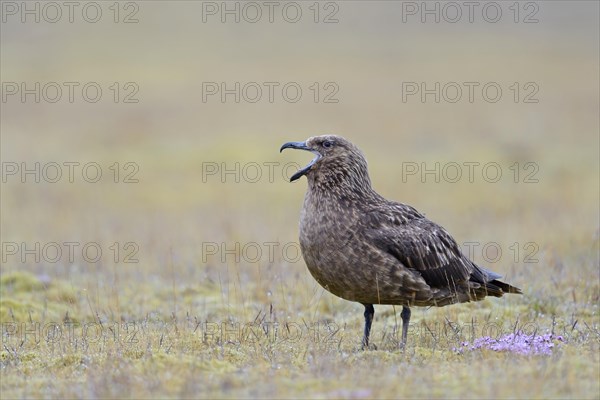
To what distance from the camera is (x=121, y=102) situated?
38.1 metres

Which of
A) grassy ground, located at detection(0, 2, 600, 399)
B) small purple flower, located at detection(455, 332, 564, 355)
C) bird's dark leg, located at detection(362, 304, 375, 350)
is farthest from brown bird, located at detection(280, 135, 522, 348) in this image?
small purple flower, located at detection(455, 332, 564, 355)

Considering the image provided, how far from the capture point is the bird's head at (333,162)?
9797 millimetres

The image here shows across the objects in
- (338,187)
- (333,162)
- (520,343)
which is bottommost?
(520,343)

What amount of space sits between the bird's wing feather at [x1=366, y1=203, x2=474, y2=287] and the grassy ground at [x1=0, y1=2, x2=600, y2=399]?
0.65 m

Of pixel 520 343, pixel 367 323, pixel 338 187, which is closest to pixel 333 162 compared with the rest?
pixel 338 187

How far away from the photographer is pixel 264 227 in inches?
749

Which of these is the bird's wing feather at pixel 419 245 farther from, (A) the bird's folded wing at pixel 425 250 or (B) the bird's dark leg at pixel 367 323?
(B) the bird's dark leg at pixel 367 323

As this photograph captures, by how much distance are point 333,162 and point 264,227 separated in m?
9.27

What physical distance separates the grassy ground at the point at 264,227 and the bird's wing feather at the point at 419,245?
651 mm

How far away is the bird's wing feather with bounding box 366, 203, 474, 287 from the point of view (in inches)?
370

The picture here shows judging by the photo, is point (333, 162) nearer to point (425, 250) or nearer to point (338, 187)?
point (338, 187)

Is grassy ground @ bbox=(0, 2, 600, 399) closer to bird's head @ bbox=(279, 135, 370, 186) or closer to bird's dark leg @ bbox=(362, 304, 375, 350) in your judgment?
bird's dark leg @ bbox=(362, 304, 375, 350)

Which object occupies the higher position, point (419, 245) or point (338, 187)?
point (338, 187)

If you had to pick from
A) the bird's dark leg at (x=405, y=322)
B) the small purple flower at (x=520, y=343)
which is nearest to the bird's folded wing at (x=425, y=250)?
the bird's dark leg at (x=405, y=322)
